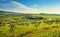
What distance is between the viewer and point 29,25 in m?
2.14

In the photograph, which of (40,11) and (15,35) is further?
(40,11)

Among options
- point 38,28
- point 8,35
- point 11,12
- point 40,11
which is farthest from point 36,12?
point 8,35

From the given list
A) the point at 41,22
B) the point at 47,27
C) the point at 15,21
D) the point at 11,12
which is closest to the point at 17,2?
the point at 11,12

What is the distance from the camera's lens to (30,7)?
7.11 feet

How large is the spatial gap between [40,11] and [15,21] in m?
0.49

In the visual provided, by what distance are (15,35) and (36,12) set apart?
562 mm

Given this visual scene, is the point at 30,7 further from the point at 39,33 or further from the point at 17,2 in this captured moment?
the point at 39,33

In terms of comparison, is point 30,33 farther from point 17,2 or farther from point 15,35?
point 17,2

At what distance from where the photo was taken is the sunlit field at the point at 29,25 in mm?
2068

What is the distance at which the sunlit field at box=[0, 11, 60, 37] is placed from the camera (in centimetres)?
207

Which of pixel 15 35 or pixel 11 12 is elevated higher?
pixel 11 12

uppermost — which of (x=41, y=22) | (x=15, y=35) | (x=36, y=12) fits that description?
(x=36, y=12)

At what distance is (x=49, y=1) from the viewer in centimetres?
223

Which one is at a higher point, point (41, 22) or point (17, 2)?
point (17, 2)
